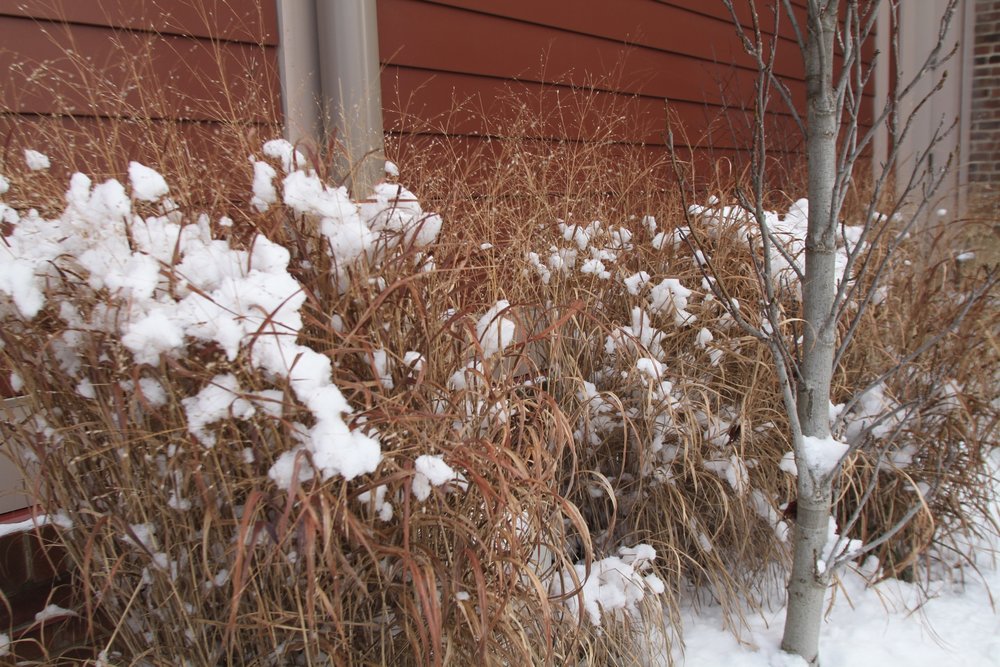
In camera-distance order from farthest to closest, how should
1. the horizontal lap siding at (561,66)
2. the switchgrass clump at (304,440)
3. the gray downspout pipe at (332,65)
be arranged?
the horizontal lap siding at (561,66)
the gray downspout pipe at (332,65)
the switchgrass clump at (304,440)

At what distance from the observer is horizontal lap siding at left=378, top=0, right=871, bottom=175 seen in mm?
3162

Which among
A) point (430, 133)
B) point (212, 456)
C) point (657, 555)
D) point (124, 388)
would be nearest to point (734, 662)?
point (657, 555)

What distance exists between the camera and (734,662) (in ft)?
6.41

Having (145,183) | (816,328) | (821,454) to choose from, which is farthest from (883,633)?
(145,183)

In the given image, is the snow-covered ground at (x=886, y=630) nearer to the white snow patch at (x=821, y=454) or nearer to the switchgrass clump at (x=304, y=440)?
the switchgrass clump at (x=304, y=440)

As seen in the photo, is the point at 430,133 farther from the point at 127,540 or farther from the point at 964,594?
→ the point at 964,594

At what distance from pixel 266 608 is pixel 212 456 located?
29 centimetres

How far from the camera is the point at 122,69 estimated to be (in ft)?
6.27

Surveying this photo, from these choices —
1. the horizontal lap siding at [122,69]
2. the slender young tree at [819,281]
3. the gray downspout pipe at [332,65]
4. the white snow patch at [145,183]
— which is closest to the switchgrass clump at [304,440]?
the white snow patch at [145,183]

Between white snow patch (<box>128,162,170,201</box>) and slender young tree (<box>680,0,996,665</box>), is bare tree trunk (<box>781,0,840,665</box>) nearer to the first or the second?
slender young tree (<box>680,0,996,665</box>)

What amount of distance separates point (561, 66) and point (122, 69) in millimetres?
2485

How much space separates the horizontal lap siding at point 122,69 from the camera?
6.55 ft

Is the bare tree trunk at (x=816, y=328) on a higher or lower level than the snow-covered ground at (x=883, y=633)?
higher

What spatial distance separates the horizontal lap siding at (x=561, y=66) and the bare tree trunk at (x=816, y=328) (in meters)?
0.83
